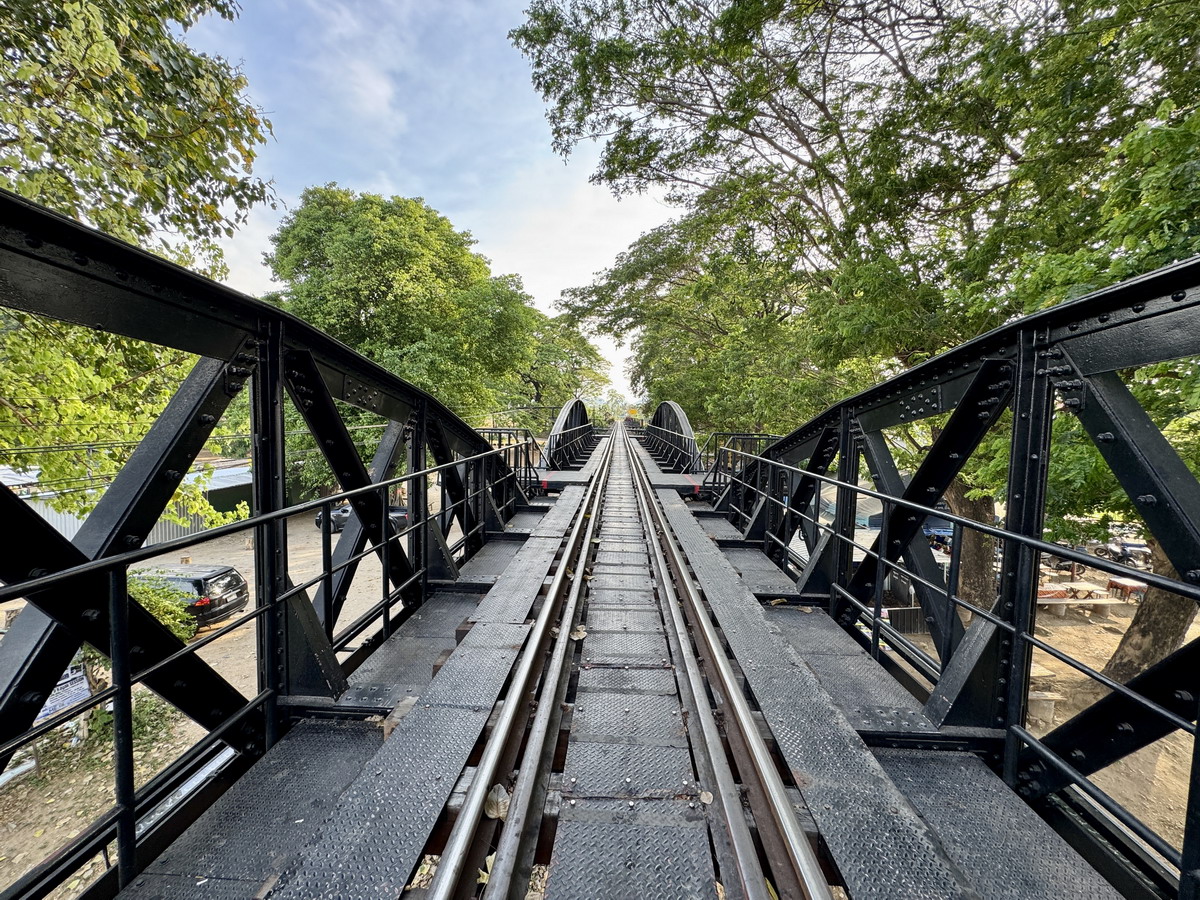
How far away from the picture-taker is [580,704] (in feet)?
8.61

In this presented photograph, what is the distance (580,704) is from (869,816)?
1.39 meters

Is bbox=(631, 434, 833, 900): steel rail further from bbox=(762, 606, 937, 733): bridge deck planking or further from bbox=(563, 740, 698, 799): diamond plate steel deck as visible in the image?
bbox=(762, 606, 937, 733): bridge deck planking

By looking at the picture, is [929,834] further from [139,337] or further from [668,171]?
[668,171]

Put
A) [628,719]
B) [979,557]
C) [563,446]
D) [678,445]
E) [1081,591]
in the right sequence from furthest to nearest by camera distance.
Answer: [1081,591], [678,445], [563,446], [979,557], [628,719]

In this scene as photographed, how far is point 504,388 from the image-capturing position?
2598 cm

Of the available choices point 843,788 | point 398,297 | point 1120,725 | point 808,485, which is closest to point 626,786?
point 843,788

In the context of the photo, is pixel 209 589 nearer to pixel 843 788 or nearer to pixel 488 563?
pixel 488 563

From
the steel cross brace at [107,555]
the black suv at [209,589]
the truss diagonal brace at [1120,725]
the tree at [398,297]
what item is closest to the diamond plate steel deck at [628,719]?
the truss diagonal brace at [1120,725]

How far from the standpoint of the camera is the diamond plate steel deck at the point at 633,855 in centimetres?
157

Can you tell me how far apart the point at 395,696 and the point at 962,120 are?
9.95 metres

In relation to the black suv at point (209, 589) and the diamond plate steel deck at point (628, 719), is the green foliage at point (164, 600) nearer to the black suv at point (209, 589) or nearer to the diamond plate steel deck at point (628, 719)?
the black suv at point (209, 589)

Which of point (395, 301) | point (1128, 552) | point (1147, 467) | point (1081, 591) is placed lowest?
point (1081, 591)

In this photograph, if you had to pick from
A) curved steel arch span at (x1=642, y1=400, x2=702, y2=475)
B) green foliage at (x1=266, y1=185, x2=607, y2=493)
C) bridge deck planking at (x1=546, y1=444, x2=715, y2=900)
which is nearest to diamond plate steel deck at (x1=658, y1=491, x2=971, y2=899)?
bridge deck planking at (x1=546, y1=444, x2=715, y2=900)

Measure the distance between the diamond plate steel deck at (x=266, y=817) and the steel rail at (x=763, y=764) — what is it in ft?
5.36
